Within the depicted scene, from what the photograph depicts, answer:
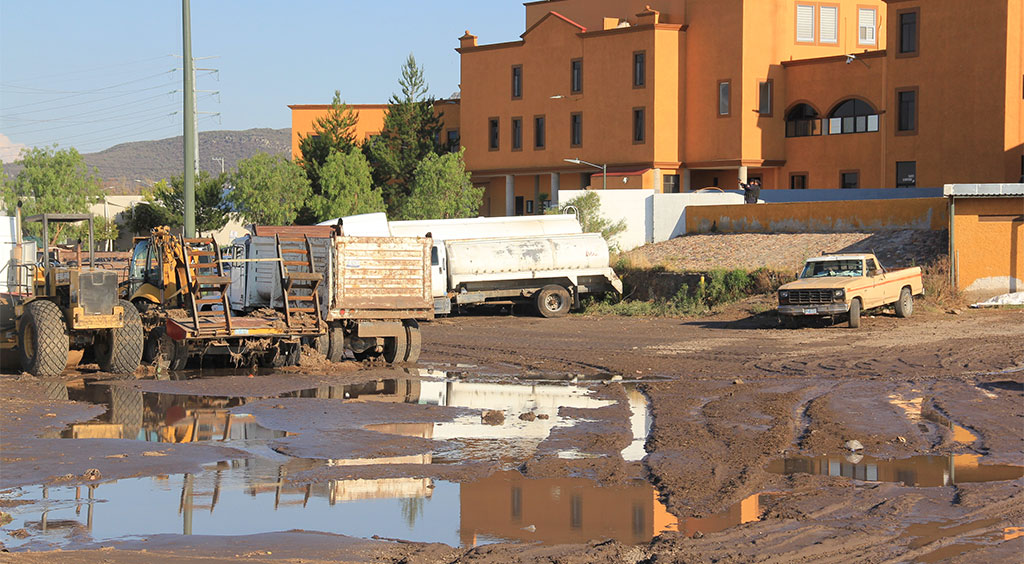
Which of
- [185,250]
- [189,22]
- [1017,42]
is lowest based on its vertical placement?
[185,250]

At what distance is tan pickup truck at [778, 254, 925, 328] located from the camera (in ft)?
88.4

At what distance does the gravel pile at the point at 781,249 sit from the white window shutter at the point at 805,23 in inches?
703

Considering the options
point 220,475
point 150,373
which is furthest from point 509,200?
point 220,475

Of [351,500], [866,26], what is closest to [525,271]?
[351,500]

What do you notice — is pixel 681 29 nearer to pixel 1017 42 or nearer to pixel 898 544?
pixel 1017 42

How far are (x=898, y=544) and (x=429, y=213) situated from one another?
45390 mm

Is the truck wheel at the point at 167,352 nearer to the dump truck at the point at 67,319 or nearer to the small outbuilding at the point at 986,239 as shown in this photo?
the dump truck at the point at 67,319

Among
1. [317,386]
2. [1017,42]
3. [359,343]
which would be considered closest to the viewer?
[317,386]

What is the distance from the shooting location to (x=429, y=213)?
5347cm

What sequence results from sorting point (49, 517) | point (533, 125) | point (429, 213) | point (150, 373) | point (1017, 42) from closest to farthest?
point (49, 517), point (150, 373), point (1017, 42), point (429, 213), point (533, 125)

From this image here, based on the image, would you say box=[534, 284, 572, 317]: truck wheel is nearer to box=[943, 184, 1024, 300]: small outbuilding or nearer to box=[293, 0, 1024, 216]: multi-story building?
box=[943, 184, 1024, 300]: small outbuilding

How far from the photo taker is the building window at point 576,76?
58656 millimetres

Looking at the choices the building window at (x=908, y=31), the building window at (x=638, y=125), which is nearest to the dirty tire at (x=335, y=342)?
the building window at (x=908, y=31)

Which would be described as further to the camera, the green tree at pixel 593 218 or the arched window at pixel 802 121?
the arched window at pixel 802 121
